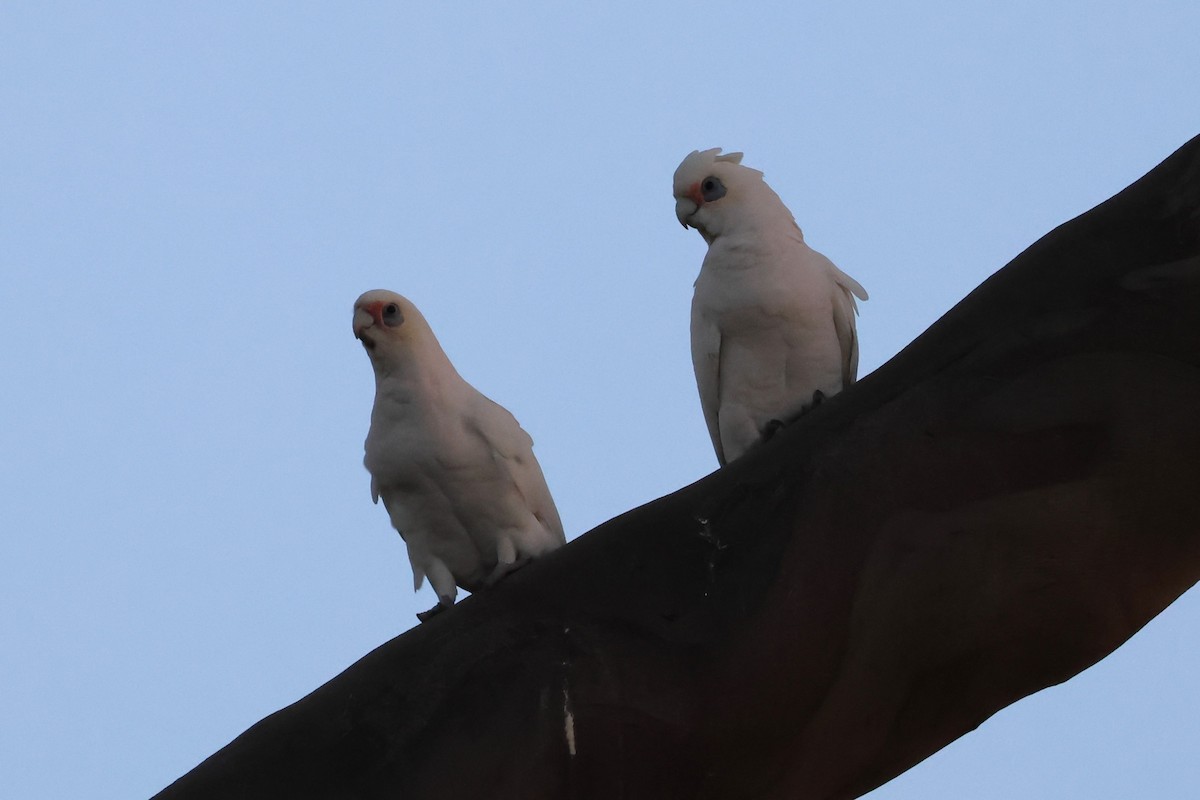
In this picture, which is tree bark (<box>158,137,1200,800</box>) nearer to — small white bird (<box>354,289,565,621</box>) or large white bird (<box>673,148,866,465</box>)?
small white bird (<box>354,289,565,621</box>)

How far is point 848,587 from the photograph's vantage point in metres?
4.45

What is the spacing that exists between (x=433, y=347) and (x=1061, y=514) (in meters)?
2.40

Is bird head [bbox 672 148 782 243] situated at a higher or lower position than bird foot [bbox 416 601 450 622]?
higher

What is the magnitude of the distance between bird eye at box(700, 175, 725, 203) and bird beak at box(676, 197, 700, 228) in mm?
51

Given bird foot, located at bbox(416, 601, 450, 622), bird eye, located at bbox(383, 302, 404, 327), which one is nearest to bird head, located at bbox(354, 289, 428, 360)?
bird eye, located at bbox(383, 302, 404, 327)

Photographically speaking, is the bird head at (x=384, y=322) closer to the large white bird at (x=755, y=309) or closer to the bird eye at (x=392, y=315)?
the bird eye at (x=392, y=315)

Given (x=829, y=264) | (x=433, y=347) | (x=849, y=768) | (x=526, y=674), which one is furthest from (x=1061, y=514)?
(x=433, y=347)

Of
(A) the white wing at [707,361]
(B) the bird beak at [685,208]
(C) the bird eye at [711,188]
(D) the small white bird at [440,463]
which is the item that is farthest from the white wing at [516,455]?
(C) the bird eye at [711,188]

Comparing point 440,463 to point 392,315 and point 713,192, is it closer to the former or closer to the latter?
point 392,315

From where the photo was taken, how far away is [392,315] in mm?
5727

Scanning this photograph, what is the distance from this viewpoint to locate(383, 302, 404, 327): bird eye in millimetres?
5711

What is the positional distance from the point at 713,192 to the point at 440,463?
4.77ft

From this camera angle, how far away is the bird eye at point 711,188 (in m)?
5.98

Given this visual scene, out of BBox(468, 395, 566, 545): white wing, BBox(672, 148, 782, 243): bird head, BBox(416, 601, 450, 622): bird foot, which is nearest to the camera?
BBox(416, 601, 450, 622): bird foot
